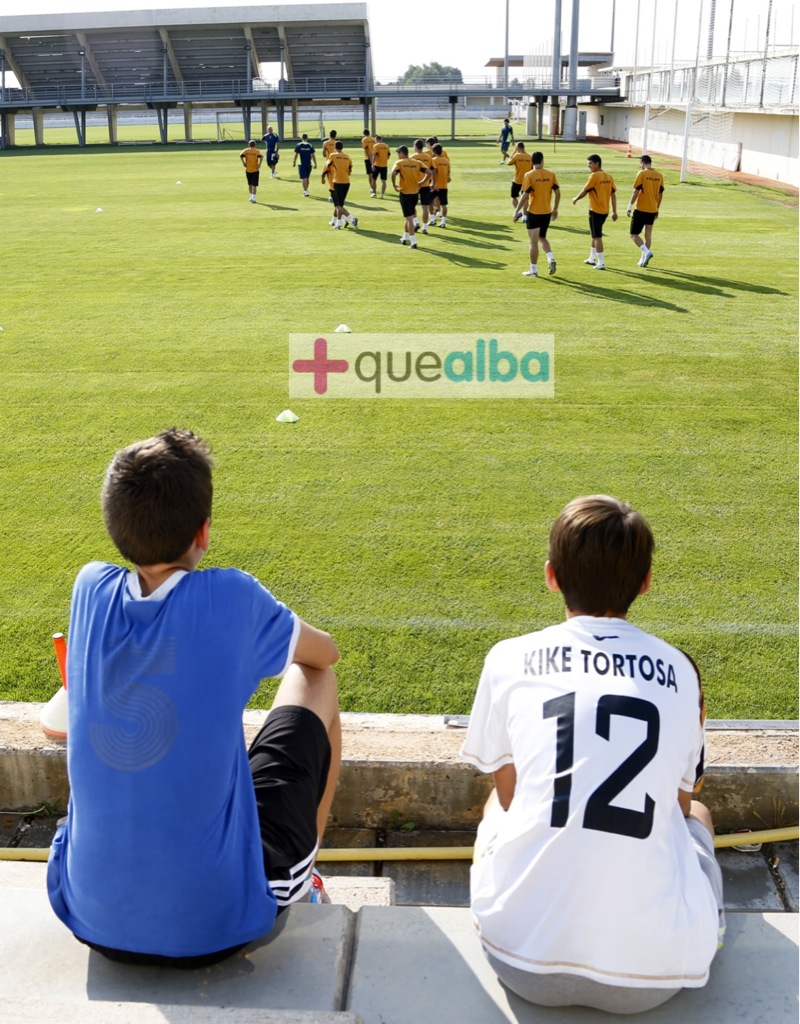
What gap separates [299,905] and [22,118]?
101 m

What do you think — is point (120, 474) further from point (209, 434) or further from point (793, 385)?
point (793, 385)

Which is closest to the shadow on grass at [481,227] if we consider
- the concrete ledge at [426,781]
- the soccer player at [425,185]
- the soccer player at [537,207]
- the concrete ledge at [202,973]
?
the soccer player at [425,185]

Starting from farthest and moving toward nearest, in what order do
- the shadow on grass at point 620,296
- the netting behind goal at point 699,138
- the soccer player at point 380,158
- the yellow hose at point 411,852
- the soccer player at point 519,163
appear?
the netting behind goal at point 699,138, the soccer player at point 380,158, the soccer player at point 519,163, the shadow on grass at point 620,296, the yellow hose at point 411,852

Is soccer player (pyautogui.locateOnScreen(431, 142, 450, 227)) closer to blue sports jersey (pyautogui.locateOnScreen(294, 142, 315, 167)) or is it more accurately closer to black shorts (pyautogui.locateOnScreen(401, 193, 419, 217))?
black shorts (pyautogui.locateOnScreen(401, 193, 419, 217))

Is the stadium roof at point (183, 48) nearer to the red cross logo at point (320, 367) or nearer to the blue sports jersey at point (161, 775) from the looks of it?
the red cross logo at point (320, 367)

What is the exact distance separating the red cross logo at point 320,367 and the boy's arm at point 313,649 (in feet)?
21.5

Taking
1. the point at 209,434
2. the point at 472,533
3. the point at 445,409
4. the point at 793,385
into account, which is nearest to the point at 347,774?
the point at 472,533

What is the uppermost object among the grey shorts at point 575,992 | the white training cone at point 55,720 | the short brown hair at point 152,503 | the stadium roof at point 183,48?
the stadium roof at point 183,48

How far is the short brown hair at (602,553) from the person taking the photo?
7.73 feet

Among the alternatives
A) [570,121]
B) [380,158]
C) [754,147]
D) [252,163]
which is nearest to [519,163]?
[380,158]

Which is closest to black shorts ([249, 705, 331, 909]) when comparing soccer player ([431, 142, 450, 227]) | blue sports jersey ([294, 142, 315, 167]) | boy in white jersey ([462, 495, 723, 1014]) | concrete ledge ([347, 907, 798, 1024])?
concrete ledge ([347, 907, 798, 1024])

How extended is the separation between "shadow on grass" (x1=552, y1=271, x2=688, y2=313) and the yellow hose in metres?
9.73

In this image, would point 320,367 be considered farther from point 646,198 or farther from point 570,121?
point 570,121

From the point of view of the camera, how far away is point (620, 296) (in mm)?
12938
